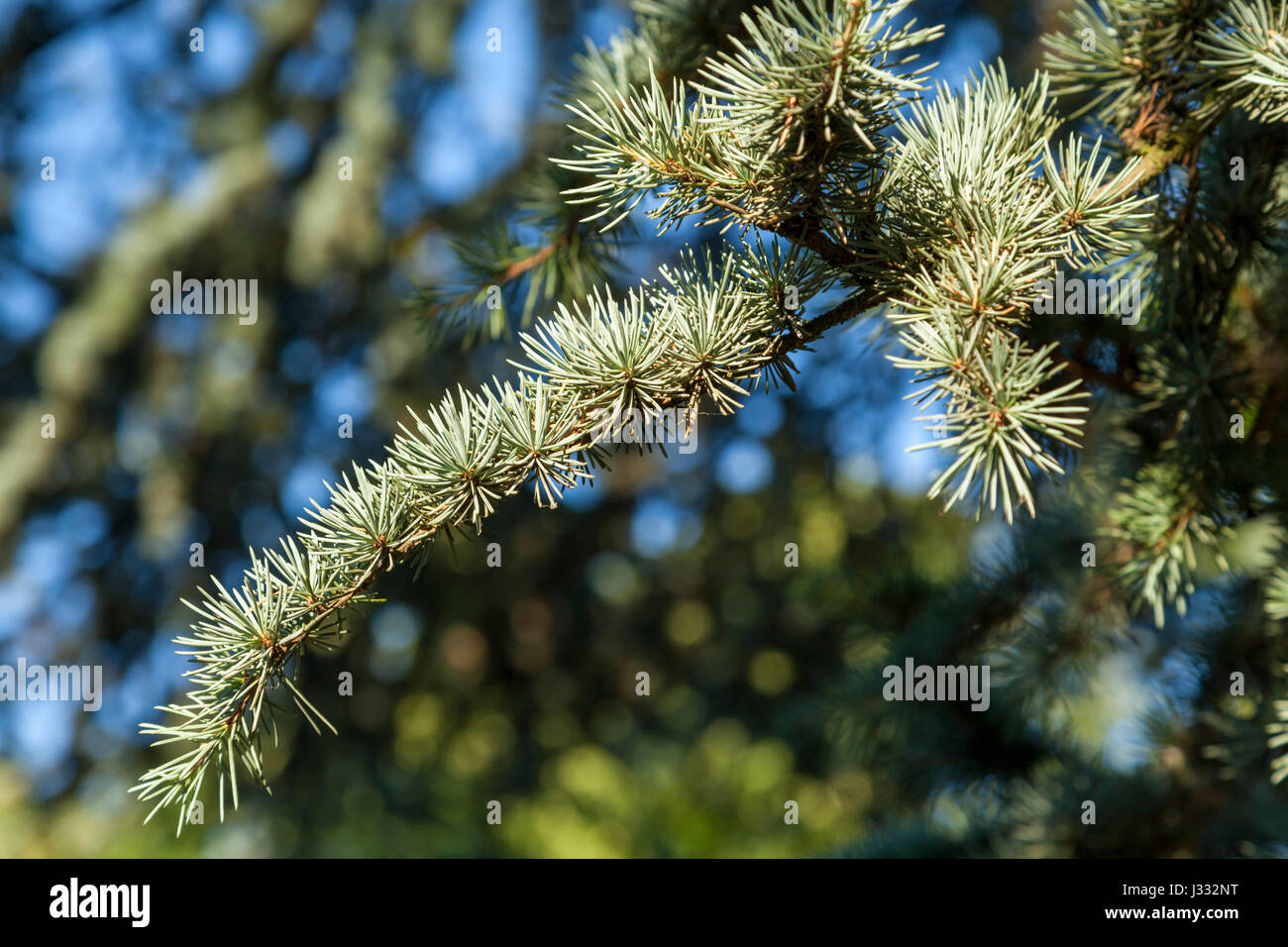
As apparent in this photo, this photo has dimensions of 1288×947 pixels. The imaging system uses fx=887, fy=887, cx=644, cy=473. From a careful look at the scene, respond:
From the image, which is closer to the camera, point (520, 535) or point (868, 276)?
point (868, 276)

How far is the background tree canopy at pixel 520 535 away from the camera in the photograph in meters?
0.64

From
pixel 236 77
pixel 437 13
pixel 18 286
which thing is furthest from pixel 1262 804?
pixel 18 286

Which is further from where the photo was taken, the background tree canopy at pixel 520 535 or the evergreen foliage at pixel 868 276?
the background tree canopy at pixel 520 535

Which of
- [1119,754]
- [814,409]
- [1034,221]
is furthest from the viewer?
[814,409]

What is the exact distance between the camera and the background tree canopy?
639 mm

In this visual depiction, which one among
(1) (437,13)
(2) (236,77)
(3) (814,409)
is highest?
(1) (437,13)

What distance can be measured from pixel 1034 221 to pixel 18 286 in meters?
1.74

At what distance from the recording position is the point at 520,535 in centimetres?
205

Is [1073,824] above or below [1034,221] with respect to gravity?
below

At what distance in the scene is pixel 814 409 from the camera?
1.38 metres

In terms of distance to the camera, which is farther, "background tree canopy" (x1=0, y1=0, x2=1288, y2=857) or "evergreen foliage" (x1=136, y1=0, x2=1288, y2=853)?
"background tree canopy" (x1=0, y1=0, x2=1288, y2=857)
